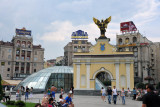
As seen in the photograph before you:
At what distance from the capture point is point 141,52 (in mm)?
71438

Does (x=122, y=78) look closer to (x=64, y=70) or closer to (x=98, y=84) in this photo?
(x=98, y=84)

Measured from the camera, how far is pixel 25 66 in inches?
2810

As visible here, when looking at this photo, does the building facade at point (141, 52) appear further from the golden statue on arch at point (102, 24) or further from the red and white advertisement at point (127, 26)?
the golden statue on arch at point (102, 24)

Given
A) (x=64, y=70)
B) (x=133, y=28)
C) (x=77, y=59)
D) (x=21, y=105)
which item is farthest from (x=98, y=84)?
(x=133, y=28)

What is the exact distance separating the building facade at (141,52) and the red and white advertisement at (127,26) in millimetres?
1882

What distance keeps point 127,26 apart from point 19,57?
43772 mm

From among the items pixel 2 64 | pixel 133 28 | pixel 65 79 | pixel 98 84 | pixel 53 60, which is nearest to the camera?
pixel 98 84

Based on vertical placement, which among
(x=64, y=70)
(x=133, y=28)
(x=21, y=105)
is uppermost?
(x=133, y=28)

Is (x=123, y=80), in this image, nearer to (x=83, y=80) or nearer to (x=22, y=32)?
(x=83, y=80)

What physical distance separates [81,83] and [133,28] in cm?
4944

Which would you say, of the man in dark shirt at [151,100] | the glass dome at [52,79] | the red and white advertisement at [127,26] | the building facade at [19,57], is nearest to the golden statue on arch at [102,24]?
the glass dome at [52,79]

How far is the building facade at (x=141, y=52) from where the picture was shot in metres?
69.6

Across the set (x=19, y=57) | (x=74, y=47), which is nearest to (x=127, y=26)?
(x=74, y=47)

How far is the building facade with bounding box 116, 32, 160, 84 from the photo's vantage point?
69625mm
